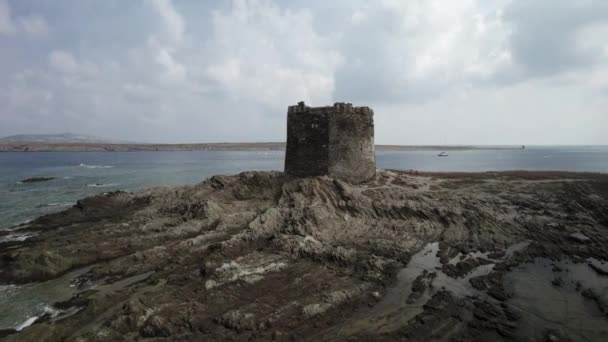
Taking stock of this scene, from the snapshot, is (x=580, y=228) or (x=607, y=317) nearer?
(x=607, y=317)

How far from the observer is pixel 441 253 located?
Result: 1119 centimetres

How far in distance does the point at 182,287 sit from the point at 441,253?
8.94 metres

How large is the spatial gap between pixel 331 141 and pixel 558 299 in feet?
38.8

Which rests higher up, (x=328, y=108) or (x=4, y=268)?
(x=328, y=108)

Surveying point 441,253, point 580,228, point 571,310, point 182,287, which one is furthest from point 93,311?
point 580,228

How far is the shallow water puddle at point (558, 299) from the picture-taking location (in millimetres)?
6867

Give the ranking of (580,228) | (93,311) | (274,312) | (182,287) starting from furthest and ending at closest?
(580,228)
(182,287)
(93,311)
(274,312)

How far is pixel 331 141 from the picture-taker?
1742 centimetres

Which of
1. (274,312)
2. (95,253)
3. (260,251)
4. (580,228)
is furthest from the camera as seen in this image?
(580,228)

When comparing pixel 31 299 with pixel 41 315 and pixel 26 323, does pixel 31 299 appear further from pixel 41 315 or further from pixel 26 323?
pixel 26 323

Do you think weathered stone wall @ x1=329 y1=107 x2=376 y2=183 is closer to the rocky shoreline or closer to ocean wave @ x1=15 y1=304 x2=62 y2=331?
the rocky shoreline

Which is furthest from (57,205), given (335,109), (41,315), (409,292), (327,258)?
(409,292)

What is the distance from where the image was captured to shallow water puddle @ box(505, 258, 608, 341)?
6.87 meters

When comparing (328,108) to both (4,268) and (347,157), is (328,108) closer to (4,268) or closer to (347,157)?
(347,157)
